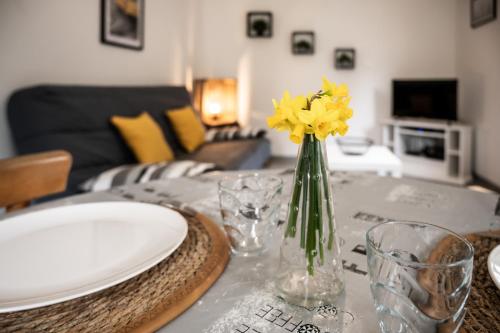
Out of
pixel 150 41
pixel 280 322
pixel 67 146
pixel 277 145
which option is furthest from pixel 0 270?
pixel 277 145

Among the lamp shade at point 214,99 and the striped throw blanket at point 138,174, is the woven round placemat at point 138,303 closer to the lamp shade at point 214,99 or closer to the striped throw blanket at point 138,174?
the striped throw blanket at point 138,174

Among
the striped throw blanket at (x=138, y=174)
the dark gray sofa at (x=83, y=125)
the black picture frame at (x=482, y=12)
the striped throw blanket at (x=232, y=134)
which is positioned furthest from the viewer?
the striped throw blanket at (x=232, y=134)

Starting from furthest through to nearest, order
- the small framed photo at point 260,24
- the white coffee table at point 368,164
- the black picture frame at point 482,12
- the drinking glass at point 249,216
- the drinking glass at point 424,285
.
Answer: the small framed photo at point 260,24 < the black picture frame at point 482,12 < the white coffee table at point 368,164 < the drinking glass at point 249,216 < the drinking glass at point 424,285

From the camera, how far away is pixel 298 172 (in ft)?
1.47

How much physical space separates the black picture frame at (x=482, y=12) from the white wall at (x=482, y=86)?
6 cm

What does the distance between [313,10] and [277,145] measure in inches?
74.0

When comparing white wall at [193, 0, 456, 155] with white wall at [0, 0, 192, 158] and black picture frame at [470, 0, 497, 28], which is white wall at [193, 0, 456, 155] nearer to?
black picture frame at [470, 0, 497, 28]

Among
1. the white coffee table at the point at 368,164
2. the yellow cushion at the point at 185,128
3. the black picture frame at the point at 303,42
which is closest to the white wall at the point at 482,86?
the white coffee table at the point at 368,164

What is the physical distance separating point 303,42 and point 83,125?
349 centimetres

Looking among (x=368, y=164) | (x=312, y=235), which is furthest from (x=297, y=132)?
(x=368, y=164)

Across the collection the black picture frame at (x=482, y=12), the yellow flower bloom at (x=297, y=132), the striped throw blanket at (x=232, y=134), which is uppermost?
the black picture frame at (x=482, y=12)

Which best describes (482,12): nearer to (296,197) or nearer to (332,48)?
(332,48)

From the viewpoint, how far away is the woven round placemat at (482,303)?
363 mm

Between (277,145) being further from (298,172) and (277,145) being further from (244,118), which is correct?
(298,172)
